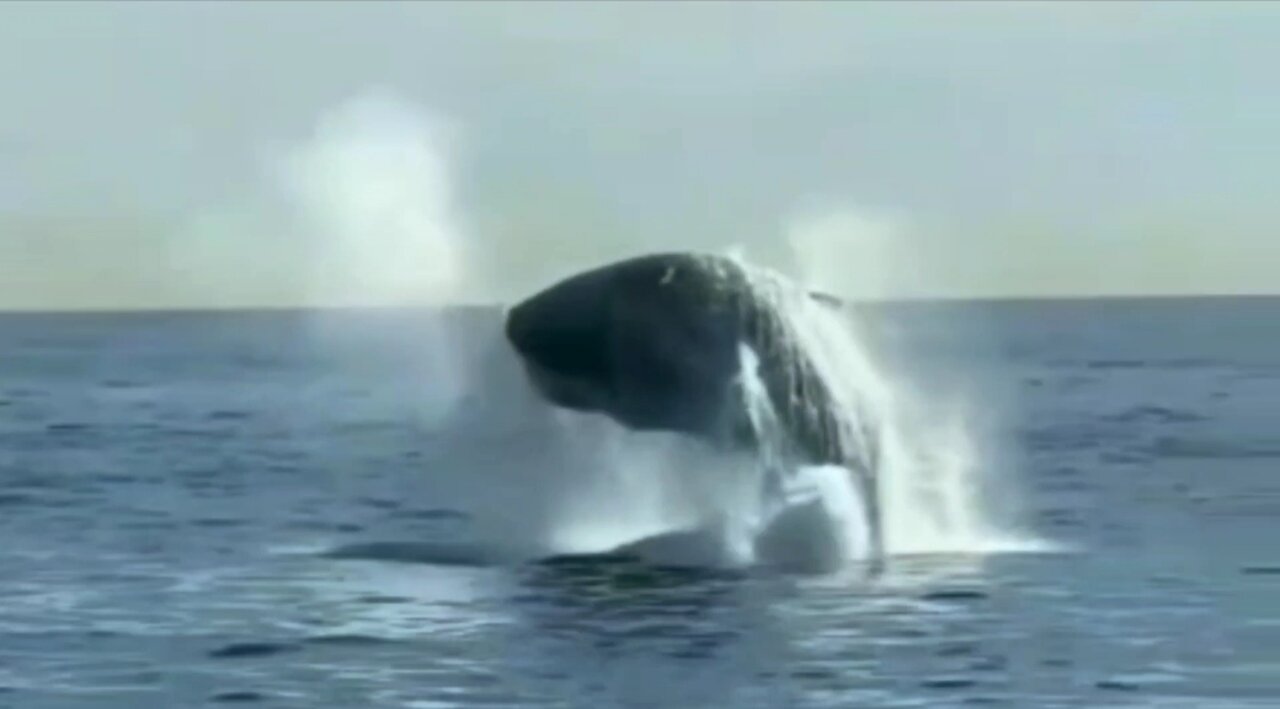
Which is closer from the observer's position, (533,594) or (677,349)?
(533,594)

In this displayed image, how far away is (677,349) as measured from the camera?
135ft

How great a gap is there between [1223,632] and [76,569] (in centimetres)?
1655

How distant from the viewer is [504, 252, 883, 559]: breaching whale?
41.1 metres

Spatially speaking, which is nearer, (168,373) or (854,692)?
(854,692)

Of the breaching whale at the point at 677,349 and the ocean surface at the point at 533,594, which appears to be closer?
the ocean surface at the point at 533,594

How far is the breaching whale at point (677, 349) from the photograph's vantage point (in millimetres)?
41062

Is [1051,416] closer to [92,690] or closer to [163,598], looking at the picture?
[163,598]

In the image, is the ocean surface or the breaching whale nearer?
the ocean surface

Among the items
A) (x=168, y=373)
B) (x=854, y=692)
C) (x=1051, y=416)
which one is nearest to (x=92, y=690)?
(x=854, y=692)

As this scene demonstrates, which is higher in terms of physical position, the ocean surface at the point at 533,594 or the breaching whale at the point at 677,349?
the breaching whale at the point at 677,349

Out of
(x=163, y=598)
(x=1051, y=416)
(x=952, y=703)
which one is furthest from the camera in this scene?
Result: (x=1051, y=416)

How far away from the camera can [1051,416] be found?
322ft

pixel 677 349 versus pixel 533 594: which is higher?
pixel 677 349

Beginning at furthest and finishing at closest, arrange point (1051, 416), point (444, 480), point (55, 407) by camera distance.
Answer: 1. point (55, 407)
2. point (1051, 416)
3. point (444, 480)
